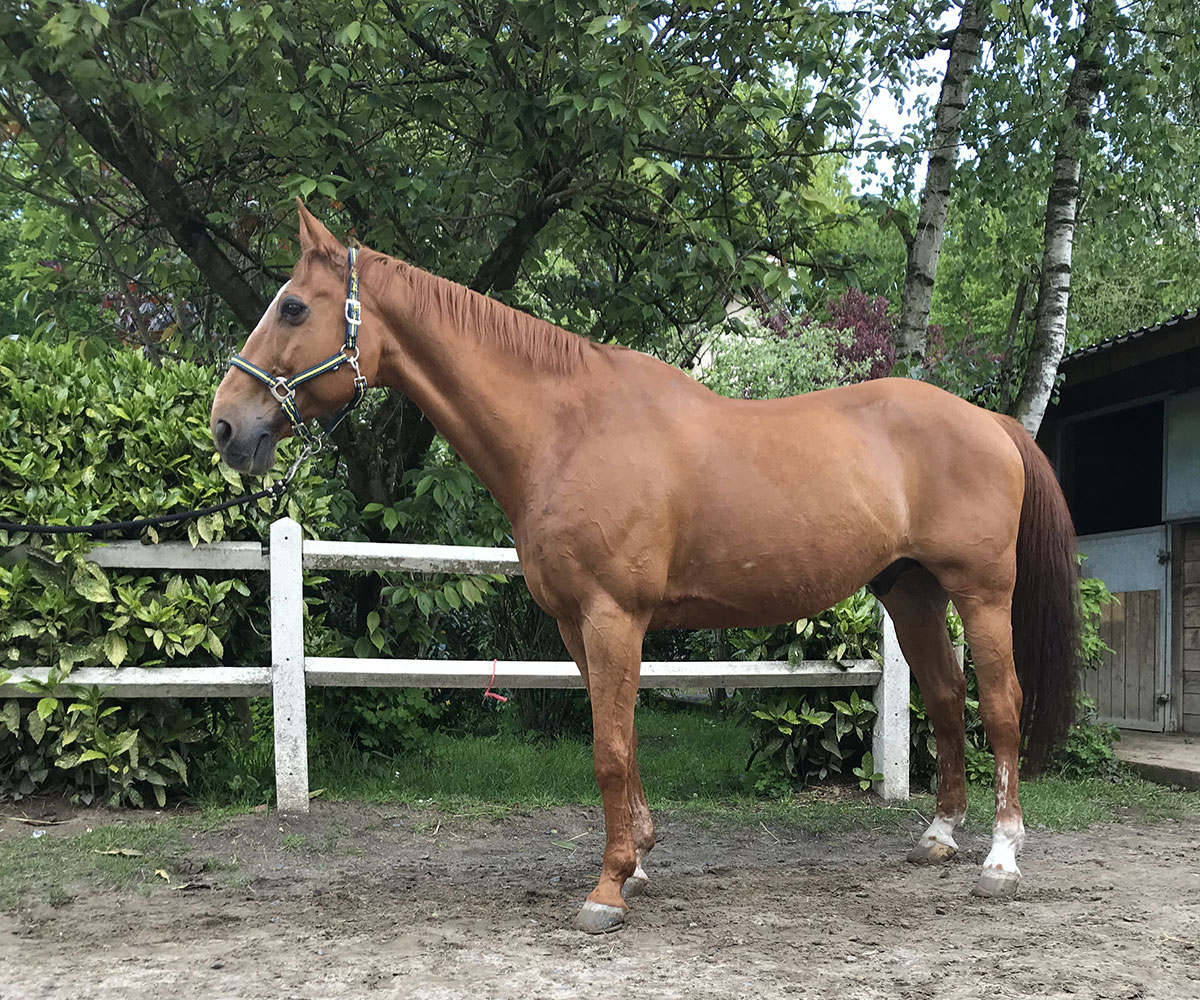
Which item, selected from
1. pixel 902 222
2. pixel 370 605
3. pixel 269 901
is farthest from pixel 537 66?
pixel 269 901

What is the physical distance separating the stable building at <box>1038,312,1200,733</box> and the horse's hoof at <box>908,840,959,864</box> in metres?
4.45

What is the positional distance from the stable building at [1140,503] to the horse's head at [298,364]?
5920 mm

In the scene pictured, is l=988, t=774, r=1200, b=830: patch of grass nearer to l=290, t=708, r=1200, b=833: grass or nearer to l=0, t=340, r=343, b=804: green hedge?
l=290, t=708, r=1200, b=833: grass

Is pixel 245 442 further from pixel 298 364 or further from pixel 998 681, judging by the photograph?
pixel 998 681

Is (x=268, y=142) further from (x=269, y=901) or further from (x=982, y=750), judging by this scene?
(x=982, y=750)

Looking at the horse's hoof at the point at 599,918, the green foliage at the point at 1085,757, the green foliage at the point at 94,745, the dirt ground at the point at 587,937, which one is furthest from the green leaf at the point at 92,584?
the green foliage at the point at 1085,757

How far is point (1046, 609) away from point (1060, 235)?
3.98 m

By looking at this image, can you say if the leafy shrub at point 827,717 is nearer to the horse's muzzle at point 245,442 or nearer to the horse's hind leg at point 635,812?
the horse's hind leg at point 635,812

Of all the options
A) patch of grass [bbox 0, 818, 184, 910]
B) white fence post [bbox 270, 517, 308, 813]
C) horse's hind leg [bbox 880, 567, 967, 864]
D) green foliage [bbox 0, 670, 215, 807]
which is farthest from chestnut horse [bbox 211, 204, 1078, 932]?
green foliage [bbox 0, 670, 215, 807]

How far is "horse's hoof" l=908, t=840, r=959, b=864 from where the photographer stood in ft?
13.8

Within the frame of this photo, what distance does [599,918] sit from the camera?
129 inches

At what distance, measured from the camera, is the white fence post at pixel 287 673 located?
482 centimetres

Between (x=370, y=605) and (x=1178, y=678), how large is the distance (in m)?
6.48

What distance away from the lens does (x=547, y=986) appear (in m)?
2.74
